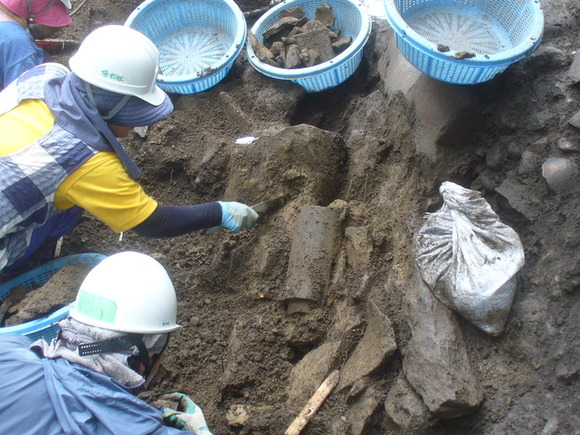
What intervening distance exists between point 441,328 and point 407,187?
0.92m

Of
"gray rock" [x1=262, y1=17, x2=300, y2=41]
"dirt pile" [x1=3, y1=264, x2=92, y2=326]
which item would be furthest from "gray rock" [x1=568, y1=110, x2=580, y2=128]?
"dirt pile" [x1=3, y1=264, x2=92, y2=326]

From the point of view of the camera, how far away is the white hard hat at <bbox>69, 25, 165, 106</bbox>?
7.80 ft

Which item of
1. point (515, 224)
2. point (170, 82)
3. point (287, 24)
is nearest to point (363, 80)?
point (287, 24)

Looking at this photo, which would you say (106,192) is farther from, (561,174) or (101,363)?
(561,174)

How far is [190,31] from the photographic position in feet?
13.8

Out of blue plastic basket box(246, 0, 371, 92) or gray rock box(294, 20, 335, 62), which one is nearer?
blue plastic basket box(246, 0, 371, 92)

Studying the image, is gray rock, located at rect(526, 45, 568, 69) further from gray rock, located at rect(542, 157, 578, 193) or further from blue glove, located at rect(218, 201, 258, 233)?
blue glove, located at rect(218, 201, 258, 233)

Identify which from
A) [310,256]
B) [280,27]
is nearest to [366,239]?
[310,256]

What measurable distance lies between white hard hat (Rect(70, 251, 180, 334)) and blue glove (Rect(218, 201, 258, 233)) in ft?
2.55

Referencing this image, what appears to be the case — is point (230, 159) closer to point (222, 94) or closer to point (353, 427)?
point (222, 94)

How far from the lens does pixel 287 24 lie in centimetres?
384

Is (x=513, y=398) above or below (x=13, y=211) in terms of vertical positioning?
below

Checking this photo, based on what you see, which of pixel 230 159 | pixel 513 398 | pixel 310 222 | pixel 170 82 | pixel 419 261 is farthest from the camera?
pixel 170 82

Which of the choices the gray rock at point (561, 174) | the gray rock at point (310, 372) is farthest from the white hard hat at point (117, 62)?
the gray rock at point (561, 174)
